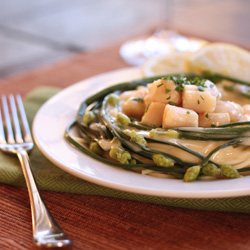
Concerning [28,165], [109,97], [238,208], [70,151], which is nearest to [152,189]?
[238,208]

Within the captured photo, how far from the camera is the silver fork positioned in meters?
1.80

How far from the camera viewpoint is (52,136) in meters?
2.51

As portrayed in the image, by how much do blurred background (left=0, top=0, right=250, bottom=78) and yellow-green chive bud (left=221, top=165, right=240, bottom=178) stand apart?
3.48 m

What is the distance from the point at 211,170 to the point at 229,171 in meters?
0.09

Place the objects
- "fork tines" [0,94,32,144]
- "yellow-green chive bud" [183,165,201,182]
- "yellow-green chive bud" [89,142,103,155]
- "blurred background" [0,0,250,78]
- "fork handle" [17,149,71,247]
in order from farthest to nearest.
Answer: "blurred background" [0,0,250,78] < "fork tines" [0,94,32,144] < "yellow-green chive bud" [89,142,103,155] < "yellow-green chive bud" [183,165,201,182] < "fork handle" [17,149,71,247]

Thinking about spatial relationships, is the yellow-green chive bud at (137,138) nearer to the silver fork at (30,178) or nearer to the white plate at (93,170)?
the white plate at (93,170)

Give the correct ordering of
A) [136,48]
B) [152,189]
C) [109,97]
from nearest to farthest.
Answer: [152,189]
[109,97]
[136,48]

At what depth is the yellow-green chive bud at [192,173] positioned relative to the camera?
1.98 m

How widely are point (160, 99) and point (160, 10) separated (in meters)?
8.57

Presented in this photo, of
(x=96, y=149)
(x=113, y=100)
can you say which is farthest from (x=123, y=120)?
(x=113, y=100)

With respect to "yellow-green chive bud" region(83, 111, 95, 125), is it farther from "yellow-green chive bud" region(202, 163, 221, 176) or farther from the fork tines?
"yellow-green chive bud" region(202, 163, 221, 176)

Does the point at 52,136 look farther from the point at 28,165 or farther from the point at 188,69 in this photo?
the point at 188,69

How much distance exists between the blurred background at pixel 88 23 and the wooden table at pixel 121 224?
3443mm

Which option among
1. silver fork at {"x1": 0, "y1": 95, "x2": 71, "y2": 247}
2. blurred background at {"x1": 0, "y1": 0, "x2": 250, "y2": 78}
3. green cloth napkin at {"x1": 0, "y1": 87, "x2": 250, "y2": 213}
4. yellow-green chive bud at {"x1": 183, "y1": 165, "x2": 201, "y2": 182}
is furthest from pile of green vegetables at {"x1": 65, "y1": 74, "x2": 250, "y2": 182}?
blurred background at {"x1": 0, "y1": 0, "x2": 250, "y2": 78}
